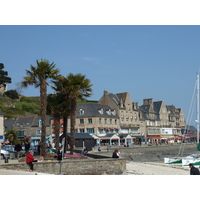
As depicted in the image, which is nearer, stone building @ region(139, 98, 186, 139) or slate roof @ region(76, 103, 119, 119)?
slate roof @ region(76, 103, 119, 119)

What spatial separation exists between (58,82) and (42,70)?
3.86m

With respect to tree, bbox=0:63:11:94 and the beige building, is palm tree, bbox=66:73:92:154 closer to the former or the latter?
the beige building

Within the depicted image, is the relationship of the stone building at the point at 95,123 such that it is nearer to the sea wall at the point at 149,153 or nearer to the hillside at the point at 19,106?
the sea wall at the point at 149,153

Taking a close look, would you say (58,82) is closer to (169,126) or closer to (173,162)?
(173,162)

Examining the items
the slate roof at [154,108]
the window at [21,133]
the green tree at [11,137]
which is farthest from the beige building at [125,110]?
the green tree at [11,137]

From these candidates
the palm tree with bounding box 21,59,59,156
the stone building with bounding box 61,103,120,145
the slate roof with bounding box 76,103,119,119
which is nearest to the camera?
the palm tree with bounding box 21,59,59,156

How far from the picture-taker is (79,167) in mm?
21047

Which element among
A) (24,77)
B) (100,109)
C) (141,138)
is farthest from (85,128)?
(24,77)

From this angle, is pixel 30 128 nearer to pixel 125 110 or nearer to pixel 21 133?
pixel 21 133

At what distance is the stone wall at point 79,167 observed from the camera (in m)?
19.3

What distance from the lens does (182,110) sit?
343 feet

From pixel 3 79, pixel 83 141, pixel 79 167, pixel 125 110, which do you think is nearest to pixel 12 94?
pixel 3 79

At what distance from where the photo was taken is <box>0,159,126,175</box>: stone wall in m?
19.3

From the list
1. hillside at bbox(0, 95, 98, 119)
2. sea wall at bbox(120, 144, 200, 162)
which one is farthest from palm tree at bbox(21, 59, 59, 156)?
hillside at bbox(0, 95, 98, 119)
